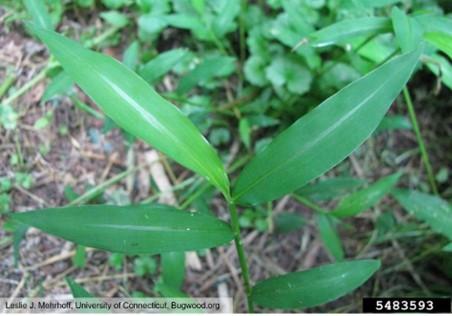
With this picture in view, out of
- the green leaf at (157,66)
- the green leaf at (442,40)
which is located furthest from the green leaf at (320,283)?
the green leaf at (157,66)

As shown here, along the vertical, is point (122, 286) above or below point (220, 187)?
below

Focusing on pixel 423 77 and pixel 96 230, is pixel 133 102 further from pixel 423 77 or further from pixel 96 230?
pixel 423 77

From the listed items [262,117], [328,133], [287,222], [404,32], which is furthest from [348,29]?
[287,222]

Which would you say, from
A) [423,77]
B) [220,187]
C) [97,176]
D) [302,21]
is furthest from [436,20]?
[97,176]

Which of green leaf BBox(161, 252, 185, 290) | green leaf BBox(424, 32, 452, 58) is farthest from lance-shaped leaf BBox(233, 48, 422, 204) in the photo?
green leaf BBox(161, 252, 185, 290)

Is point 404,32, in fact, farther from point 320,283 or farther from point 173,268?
point 173,268

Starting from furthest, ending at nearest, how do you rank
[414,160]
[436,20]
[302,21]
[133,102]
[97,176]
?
[414,160] < [97,176] < [302,21] < [436,20] < [133,102]

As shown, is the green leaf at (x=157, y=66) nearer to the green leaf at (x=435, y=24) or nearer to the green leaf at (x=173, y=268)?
the green leaf at (x=173, y=268)
